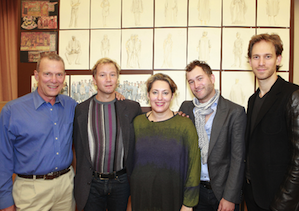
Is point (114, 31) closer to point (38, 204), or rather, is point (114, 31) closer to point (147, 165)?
point (147, 165)

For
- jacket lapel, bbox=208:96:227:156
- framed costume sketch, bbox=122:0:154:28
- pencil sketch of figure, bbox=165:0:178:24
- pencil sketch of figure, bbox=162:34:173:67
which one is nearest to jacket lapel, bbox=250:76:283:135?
jacket lapel, bbox=208:96:227:156

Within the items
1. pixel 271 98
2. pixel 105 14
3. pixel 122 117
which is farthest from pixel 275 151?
pixel 105 14

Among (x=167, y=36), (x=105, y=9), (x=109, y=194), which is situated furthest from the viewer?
(x=105, y=9)

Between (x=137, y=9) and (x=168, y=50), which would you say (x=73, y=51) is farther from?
(x=168, y=50)

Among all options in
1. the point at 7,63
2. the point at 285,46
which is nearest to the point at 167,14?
the point at 285,46

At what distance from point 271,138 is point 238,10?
254 cm

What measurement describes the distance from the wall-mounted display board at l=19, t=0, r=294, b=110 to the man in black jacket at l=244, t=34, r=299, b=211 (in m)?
1.39

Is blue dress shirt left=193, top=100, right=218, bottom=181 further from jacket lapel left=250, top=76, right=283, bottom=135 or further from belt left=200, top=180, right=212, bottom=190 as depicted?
jacket lapel left=250, top=76, right=283, bottom=135

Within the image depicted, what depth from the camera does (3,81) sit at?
4523 millimetres

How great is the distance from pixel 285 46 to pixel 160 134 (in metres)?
2.98

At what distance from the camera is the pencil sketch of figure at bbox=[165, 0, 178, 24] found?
3.30 m

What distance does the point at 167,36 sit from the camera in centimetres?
334

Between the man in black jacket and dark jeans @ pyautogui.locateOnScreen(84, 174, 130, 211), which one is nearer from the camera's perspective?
the man in black jacket

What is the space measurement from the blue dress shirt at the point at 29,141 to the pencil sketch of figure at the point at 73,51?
5.25ft
